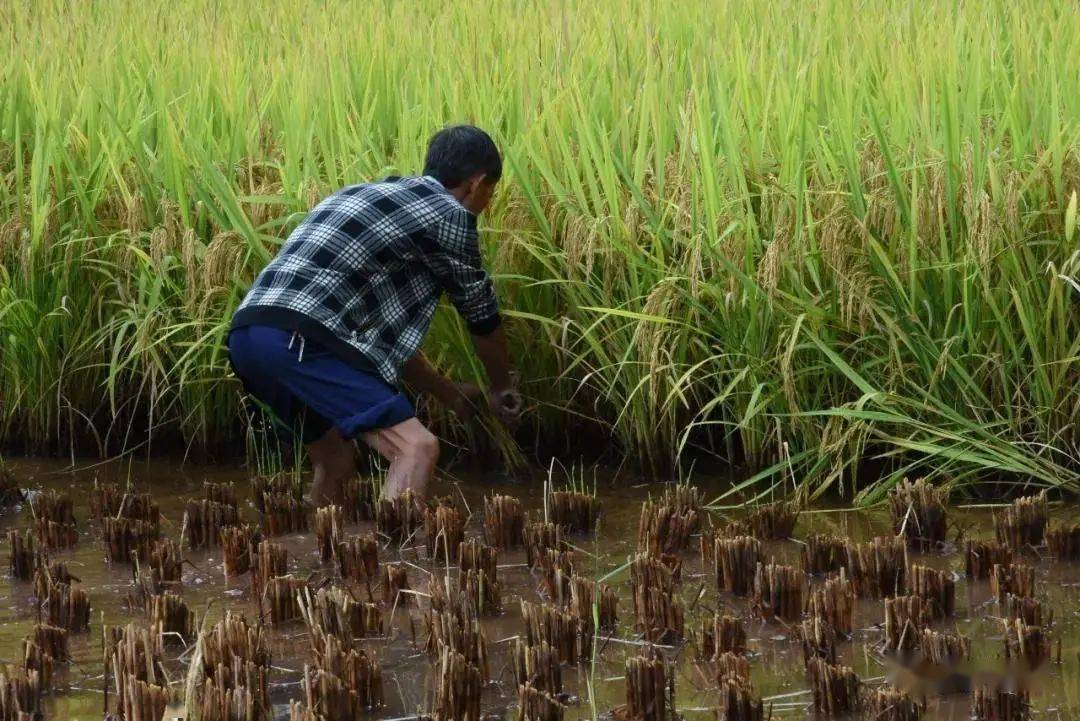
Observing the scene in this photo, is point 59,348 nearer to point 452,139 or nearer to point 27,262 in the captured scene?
point 27,262

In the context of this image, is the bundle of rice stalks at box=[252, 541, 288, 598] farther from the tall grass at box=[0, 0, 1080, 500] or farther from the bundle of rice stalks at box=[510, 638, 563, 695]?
the tall grass at box=[0, 0, 1080, 500]

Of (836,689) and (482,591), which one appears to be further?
(482,591)

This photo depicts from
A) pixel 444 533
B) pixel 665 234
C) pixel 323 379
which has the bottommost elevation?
pixel 444 533

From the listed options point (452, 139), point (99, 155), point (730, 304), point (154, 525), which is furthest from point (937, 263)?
point (99, 155)

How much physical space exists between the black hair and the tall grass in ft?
0.94

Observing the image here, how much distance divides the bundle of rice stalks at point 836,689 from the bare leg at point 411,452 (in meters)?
1.43

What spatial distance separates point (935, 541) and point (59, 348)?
2731 millimetres

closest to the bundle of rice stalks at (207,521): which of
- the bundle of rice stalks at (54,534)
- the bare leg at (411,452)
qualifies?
the bundle of rice stalks at (54,534)

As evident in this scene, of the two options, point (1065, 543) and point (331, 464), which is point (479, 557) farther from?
point (1065, 543)

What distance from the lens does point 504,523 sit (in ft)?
11.5

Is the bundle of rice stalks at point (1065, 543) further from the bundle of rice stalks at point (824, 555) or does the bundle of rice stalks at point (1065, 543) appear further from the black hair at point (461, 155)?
the black hair at point (461, 155)

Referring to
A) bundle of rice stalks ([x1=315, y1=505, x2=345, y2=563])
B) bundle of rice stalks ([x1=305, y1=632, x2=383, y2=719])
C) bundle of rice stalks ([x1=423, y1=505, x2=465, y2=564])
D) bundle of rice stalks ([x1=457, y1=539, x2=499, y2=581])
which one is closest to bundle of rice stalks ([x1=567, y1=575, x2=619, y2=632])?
bundle of rice stalks ([x1=457, y1=539, x2=499, y2=581])

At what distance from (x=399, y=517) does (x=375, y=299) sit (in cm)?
56

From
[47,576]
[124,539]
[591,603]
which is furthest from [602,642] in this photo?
[124,539]
